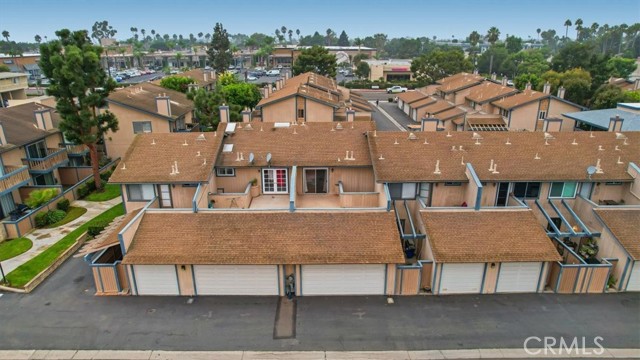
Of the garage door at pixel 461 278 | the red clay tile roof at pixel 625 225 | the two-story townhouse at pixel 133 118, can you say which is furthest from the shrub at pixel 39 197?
the red clay tile roof at pixel 625 225

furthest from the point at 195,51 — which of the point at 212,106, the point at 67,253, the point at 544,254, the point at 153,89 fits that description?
the point at 544,254

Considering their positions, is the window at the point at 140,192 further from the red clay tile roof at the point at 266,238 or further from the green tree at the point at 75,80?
the green tree at the point at 75,80

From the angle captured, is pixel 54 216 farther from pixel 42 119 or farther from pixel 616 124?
pixel 616 124

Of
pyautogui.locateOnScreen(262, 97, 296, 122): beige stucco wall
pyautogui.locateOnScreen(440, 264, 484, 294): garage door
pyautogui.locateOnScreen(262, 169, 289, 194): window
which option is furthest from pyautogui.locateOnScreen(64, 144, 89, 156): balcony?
pyautogui.locateOnScreen(440, 264, 484, 294): garage door

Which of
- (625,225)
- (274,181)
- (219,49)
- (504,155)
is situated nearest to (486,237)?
(504,155)

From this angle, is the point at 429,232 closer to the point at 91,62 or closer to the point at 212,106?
the point at 212,106

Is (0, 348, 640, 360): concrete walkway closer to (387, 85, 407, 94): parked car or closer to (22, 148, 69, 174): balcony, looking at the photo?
(22, 148, 69, 174): balcony

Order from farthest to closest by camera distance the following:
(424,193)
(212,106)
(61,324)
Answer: (212,106) < (424,193) < (61,324)
